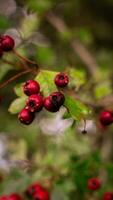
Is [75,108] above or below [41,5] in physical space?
above

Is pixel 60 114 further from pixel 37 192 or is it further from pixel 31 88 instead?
pixel 31 88

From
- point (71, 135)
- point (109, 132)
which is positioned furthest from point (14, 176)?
point (109, 132)

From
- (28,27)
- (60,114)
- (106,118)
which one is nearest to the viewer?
(106,118)

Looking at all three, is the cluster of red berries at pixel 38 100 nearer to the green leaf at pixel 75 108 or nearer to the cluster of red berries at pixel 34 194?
the green leaf at pixel 75 108

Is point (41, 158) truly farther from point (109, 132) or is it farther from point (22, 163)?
point (109, 132)

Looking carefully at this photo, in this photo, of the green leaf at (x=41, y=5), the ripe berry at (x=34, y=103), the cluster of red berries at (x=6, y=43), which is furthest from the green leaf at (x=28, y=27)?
the ripe berry at (x=34, y=103)

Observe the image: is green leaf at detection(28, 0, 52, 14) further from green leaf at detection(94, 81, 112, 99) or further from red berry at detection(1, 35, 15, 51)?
red berry at detection(1, 35, 15, 51)

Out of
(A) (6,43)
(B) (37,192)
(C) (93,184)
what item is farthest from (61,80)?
(C) (93,184)
